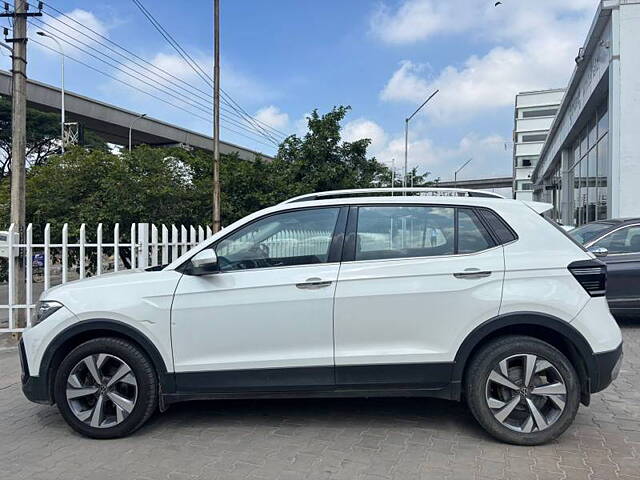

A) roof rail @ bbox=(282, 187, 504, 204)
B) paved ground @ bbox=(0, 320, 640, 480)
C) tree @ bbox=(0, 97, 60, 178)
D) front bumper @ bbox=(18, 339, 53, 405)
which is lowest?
paved ground @ bbox=(0, 320, 640, 480)

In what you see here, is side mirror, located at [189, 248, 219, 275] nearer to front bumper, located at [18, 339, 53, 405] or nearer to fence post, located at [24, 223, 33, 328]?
front bumper, located at [18, 339, 53, 405]

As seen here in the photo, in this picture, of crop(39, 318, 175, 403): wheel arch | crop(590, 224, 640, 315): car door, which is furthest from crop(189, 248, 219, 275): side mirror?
crop(590, 224, 640, 315): car door

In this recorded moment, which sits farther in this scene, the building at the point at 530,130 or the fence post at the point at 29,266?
the building at the point at 530,130

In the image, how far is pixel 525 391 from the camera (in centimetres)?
369

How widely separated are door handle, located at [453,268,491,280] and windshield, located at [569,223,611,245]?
4.70 m

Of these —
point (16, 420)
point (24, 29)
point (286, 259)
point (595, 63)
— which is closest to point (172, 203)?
point (24, 29)

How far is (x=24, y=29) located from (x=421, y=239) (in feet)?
24.0

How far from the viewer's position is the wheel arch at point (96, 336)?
12.6ft

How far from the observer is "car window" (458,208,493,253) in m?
3.87

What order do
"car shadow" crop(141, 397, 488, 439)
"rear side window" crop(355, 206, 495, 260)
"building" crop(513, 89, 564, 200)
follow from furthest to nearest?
"building" crop(513, 89, 564, 200)
"car shadow" crop(141, 397, 488, 439)
"rear side window" crop(355, 206, 495, 260)

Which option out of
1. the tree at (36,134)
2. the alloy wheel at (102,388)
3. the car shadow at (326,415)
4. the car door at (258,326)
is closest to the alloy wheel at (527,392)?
the car shadow at (326,415)

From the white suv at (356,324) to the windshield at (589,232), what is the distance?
450 centimetres

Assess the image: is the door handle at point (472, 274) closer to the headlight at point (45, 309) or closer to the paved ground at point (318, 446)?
the paved ground at point (318, 446)

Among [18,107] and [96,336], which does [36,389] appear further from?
[18,107]
